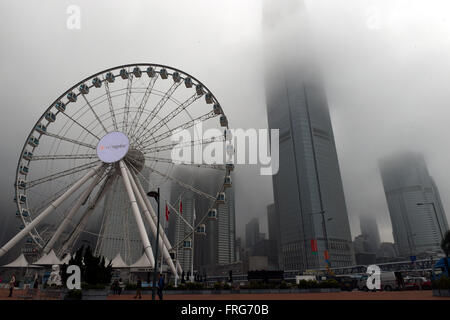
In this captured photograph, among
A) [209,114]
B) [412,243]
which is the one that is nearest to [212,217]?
[209,114]

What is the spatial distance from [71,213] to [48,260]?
6019 mm

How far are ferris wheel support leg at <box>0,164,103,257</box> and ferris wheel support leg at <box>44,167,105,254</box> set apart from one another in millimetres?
806

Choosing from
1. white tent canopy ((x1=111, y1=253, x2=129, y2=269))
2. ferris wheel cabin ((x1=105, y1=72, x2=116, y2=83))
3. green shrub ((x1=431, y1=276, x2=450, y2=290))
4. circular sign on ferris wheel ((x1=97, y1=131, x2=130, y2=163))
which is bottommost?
green shrub ((x1=431, y1=276, x2=450, y2=290))

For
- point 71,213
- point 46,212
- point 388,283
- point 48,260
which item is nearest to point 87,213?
point 71,213

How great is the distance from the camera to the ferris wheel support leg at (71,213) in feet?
113

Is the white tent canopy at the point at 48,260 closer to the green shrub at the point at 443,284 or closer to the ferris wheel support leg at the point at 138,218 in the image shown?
the ferris wheel support leg at the point at 138,218

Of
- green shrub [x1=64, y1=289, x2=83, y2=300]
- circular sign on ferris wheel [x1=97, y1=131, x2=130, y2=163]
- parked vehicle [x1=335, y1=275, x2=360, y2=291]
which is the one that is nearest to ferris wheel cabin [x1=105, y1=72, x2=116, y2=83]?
circular sign on ferris wheel [x1=97, y1=131, x2=130, y2=163]

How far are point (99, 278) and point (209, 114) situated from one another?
883 inches

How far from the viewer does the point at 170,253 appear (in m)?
32.6

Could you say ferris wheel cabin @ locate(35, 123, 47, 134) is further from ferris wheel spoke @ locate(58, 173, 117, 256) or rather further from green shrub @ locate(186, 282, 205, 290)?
green shrub @ locate(186, 282, 205, 290)

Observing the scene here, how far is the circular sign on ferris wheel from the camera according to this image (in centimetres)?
3478
